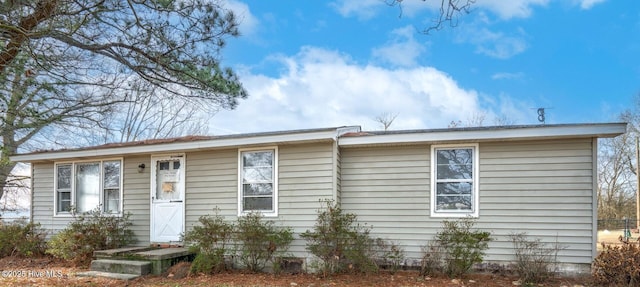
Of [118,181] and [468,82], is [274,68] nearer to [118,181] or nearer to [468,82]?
[118,181]

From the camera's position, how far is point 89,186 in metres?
9.62

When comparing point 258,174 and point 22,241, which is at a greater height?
point 258,174

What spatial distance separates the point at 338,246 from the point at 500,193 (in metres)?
2.84

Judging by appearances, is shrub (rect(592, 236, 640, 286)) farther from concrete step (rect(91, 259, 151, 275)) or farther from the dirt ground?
concrete step (rect(91, 259, 151, 275))

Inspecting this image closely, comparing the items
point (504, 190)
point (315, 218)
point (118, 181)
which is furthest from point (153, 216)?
point (504, 190)

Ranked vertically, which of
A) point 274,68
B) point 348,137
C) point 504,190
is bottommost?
point 504,190

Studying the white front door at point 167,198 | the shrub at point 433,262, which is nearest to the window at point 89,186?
the white front door at point 167,198

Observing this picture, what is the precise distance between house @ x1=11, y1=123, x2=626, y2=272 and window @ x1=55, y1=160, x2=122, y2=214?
16.9 inches

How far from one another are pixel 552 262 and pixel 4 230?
1138 centimetres

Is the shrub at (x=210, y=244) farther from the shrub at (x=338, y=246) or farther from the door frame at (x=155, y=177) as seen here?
the shrub at (x=338, y=246)

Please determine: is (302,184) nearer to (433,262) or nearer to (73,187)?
(433,262)

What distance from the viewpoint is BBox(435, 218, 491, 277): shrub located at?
21.4 ft

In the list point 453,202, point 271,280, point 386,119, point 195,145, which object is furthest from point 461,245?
point 386,119

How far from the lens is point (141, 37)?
254 inches
